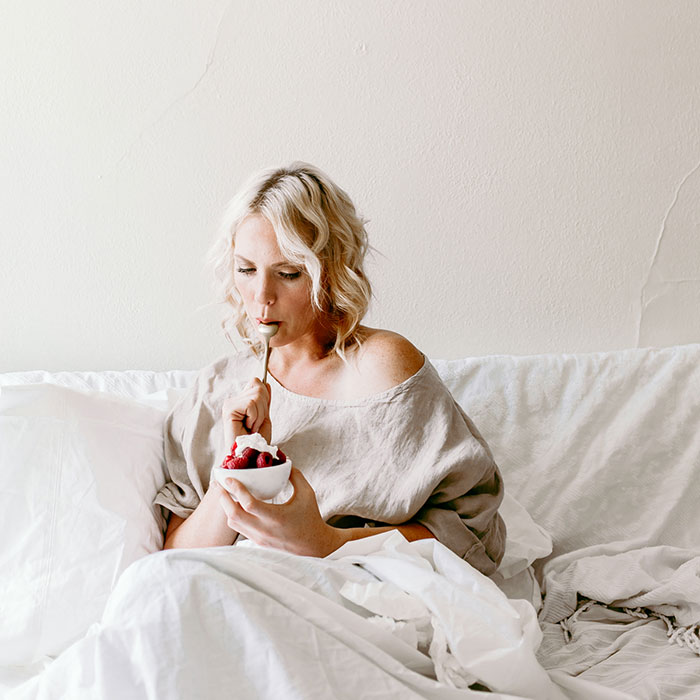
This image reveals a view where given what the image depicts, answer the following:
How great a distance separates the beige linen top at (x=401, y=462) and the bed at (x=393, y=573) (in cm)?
12

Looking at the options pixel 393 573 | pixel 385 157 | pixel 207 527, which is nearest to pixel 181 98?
pixel 385 157

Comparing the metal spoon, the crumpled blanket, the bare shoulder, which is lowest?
the crumpled blanket

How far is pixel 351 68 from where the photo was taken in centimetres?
185

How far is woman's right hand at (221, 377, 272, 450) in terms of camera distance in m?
1.28

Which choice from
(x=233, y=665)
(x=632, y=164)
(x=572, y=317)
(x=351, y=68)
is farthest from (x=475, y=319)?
(x=233, y=665)

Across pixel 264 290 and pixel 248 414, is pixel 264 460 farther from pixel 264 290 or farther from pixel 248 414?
pixel 264 290

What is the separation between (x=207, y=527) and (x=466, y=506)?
1.29 ft

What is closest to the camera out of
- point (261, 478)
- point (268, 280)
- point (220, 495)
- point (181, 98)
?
point (261, 478)

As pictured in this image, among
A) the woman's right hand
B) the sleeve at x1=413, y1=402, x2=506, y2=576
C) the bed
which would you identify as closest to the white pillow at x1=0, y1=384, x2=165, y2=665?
the bed

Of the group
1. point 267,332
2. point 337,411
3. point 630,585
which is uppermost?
point 267,332

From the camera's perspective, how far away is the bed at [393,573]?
0.95 meters

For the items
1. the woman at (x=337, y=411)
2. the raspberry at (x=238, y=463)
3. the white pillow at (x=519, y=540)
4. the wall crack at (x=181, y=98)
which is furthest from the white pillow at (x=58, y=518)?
the wall crack at (x=181, y=98)

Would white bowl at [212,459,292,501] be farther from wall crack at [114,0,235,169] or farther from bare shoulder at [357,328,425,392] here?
wall crack at [114,0,235,169]

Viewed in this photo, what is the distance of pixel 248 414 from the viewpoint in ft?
4.19
